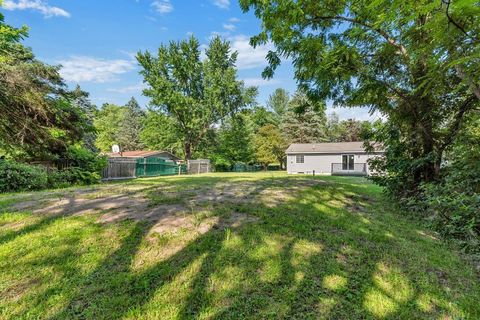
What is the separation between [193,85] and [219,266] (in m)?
27.4

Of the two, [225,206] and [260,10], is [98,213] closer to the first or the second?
[225,206]

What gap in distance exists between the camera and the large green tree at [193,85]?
26.0 metres

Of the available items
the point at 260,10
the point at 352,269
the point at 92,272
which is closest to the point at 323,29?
the point at 260,10

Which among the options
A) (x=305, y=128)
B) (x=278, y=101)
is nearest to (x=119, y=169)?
(x=305, y=128)

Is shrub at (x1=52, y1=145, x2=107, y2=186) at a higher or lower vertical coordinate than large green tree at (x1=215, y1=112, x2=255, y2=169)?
lower

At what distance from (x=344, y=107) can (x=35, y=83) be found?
33.7 ft

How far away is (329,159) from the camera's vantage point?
25.8m

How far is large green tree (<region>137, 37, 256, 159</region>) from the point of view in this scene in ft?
85.4

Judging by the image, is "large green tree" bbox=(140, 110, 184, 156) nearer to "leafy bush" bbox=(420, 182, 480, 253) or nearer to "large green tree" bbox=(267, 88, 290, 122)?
"large green tree" bbox=(267, 88, 290, 122)

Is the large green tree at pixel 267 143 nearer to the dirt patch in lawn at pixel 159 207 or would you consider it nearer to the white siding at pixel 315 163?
the white siding at pixel 315 163

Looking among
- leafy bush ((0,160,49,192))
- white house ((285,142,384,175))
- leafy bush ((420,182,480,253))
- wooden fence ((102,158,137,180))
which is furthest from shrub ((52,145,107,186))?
white house ((285,142,384,175))

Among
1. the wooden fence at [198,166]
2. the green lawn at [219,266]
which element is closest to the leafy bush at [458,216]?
the green lawn at [219,266]

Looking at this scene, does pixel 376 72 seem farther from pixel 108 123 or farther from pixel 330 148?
pixel 108 123

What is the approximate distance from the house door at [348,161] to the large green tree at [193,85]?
11.6 m
